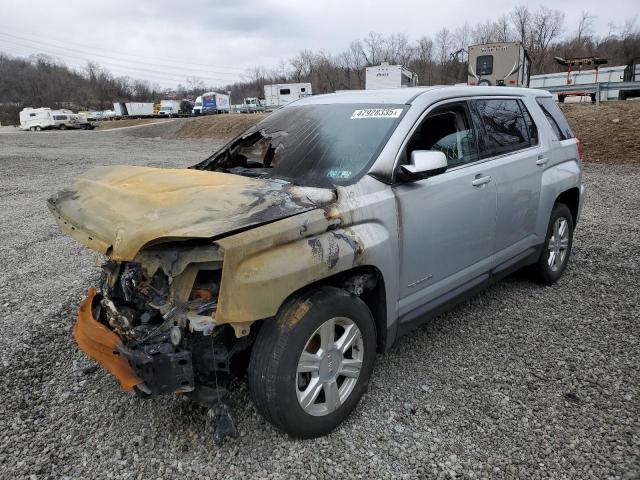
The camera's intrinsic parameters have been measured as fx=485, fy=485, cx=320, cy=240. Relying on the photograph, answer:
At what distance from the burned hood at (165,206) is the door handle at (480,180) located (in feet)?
4.22

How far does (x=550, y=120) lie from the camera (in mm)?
4621

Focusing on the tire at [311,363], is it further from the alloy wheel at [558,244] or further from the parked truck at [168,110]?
the parked truck at [168,110]

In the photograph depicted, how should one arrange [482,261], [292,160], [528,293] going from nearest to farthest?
[292,160], [482,261], [528,293]

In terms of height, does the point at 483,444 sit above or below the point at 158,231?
below

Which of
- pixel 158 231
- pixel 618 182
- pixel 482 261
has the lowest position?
pixel 618 182

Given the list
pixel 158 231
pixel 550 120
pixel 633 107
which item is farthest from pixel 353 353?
pixel 633 107

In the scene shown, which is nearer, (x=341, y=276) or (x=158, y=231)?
(x=158, y=231)

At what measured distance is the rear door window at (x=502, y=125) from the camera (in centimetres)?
375

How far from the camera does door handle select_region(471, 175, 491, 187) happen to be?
3.41 metres

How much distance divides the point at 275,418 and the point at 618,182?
10382mm

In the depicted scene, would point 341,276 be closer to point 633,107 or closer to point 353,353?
point 353,353

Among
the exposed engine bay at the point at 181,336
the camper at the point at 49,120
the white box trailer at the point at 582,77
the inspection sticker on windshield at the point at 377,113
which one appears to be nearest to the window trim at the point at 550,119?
the inspection sticker on windshield at the point at 377,113

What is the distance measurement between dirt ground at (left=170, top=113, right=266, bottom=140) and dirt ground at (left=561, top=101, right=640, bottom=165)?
710 inches

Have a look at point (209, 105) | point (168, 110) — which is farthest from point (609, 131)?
point (168, 110)
